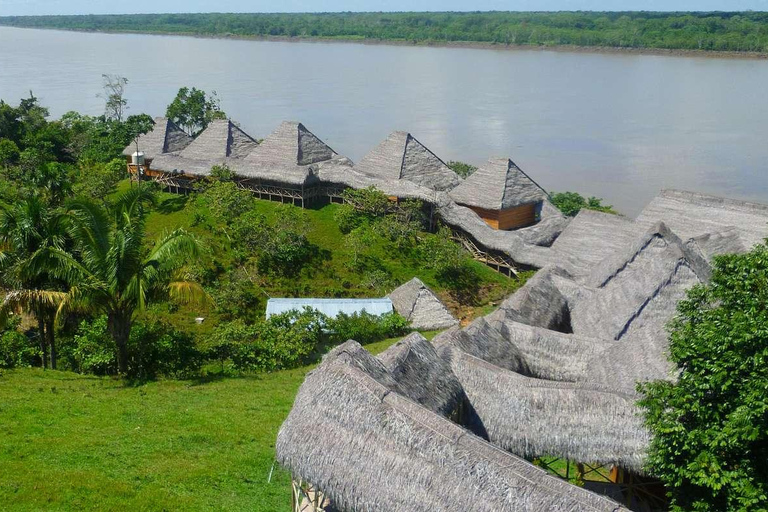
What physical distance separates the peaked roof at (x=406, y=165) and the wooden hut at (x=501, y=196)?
42.3 inches

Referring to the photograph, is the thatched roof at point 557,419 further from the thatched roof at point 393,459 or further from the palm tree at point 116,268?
the palm tree at point 116,268

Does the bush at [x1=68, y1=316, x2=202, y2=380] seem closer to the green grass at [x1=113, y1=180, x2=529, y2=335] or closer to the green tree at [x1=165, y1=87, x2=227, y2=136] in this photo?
the green grass at [x1=113, y1=180, x2=529, y2=335]

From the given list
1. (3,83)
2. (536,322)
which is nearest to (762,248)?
(536,322)

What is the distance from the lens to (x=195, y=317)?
60.7 feet

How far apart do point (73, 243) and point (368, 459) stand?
30.4 ft

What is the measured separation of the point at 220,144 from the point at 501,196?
35.2 ft

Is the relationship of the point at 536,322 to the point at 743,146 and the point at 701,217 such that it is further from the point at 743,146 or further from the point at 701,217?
the point at 743,146

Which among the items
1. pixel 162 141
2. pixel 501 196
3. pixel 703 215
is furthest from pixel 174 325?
pixel 703 215

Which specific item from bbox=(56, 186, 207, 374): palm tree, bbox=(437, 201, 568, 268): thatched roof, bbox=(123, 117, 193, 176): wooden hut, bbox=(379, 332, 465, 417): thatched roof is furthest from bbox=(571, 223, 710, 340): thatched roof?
bbox=(123, 117, 193, 176): wooden hut

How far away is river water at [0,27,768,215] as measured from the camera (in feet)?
127

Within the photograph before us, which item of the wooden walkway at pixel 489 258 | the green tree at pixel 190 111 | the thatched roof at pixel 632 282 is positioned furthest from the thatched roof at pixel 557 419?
the green tree at pixel 190 111

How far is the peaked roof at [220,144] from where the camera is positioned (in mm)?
27047

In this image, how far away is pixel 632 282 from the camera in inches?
599

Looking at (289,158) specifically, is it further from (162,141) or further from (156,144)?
(156,144)
